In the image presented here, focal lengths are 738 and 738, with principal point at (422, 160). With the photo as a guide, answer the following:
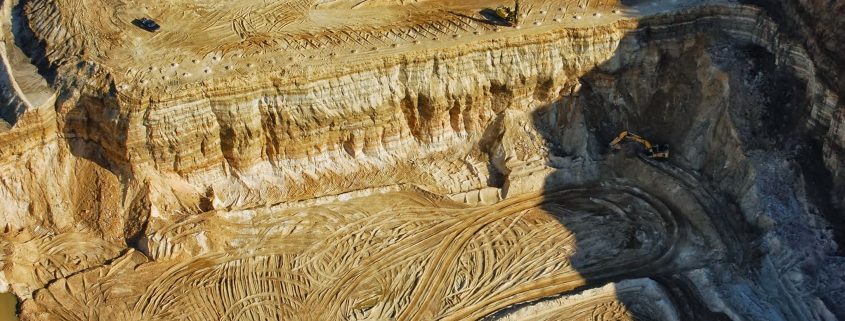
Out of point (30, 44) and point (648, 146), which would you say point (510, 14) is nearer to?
point (648, 146)

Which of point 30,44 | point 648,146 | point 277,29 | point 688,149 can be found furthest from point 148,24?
point 688,149

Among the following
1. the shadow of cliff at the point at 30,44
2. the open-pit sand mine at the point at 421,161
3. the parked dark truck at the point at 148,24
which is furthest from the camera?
the parked dark truck at the point at 148,24

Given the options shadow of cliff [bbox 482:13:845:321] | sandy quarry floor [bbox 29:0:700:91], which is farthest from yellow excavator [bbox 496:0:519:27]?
shadow of cliff [bbox 482:13:845:321]

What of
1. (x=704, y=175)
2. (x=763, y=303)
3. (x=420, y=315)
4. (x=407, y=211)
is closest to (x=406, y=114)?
(x=407, y=211)

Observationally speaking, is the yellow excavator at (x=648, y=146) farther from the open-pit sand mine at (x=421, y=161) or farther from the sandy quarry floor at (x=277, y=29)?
the sandy quarry floor at (x=277, y=29)

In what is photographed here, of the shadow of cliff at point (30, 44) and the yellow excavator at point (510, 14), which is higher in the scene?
the yellow excavator at point (510, 14)

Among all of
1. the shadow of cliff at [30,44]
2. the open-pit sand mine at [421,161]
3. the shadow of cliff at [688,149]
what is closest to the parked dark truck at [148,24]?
the open-pit sand mine at [421,161]
